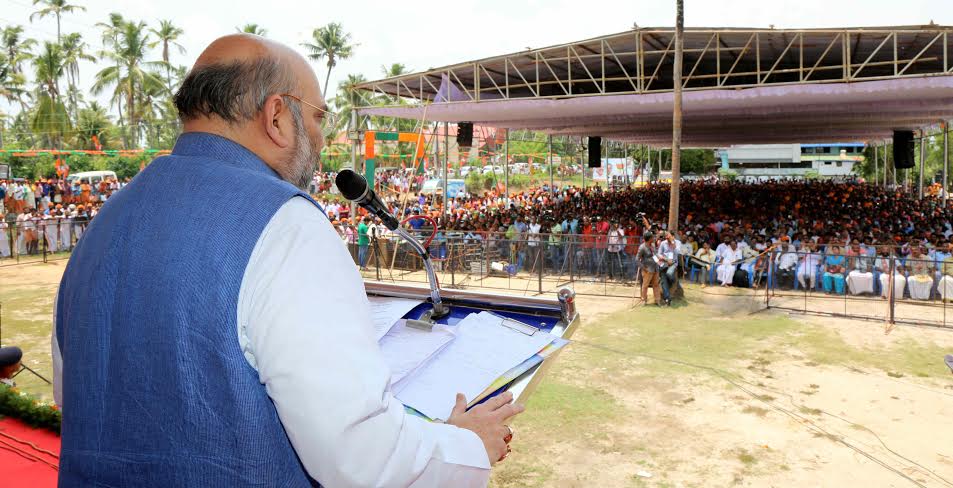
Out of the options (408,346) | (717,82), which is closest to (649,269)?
(717,82)

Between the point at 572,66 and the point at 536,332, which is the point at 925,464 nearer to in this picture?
the point at 536,332

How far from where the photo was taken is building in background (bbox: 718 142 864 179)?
87500 mm

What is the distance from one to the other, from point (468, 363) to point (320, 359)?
93 cm

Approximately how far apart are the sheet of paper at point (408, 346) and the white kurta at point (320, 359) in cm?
69

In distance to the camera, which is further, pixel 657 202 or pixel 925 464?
pixel 657 202

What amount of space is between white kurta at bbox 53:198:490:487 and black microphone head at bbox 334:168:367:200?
1076 mm

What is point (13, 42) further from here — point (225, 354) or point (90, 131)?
point (225, 354)

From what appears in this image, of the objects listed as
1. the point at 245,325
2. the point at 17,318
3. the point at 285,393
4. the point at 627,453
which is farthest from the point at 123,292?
the point at 17,318

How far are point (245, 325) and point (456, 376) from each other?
87 cm

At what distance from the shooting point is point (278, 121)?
52.1 inches

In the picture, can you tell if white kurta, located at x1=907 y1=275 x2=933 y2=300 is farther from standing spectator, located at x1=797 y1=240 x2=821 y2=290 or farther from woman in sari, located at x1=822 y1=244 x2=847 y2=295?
standing spectator, located at x1=797 y1=240 x2=821 y2=290

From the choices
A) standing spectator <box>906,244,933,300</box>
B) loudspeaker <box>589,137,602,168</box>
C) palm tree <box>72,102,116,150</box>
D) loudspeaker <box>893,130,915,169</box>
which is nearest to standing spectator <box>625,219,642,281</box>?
standing spectator <box>906,244,933,300</box>

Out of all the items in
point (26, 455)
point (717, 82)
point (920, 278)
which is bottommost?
point (26, 455)

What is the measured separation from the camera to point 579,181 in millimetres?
67250
